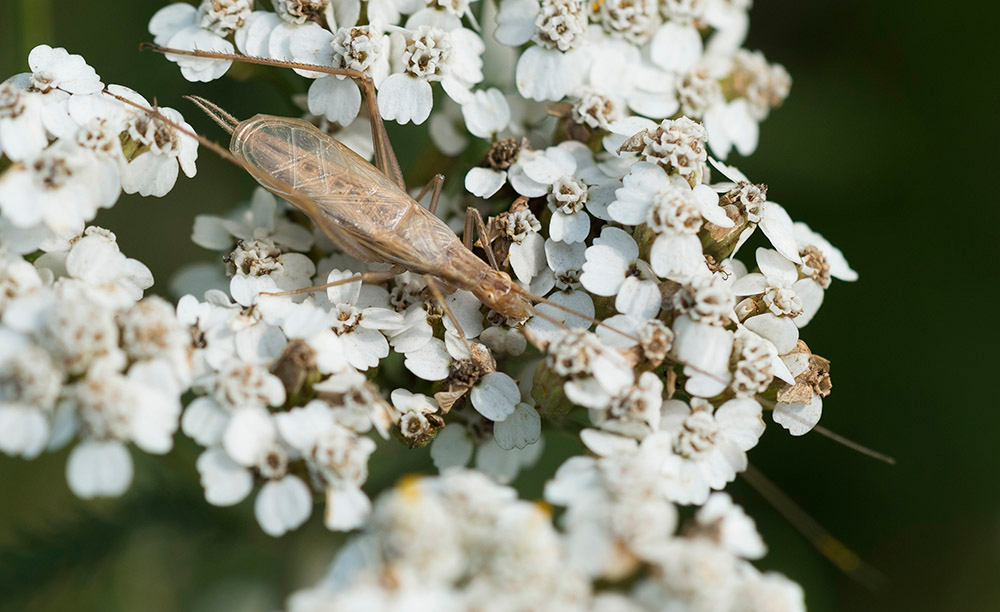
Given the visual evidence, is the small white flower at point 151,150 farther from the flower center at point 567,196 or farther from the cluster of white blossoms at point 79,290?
the flower center at point 567,196

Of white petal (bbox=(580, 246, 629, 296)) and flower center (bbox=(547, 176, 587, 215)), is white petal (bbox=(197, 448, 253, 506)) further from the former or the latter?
flower center (bbox=(547, 176, 587, 215))

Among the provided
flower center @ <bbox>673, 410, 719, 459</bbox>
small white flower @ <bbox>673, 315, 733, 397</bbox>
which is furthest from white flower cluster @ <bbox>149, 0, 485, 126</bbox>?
flower center @ <bbox>673, 410, 719, 459</bbox>

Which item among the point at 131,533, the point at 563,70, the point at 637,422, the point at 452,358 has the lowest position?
the point at 131,533

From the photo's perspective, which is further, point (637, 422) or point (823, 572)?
point (823, 572)

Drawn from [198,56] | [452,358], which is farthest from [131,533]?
[198,56]

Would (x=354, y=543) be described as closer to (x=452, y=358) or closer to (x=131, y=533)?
(x=452, y=358)

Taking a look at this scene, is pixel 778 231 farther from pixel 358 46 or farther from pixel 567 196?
pixel 358 46

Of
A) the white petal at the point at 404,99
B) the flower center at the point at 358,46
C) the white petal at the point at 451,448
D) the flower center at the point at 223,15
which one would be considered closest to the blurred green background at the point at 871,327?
the white petal at the point at 451,448
